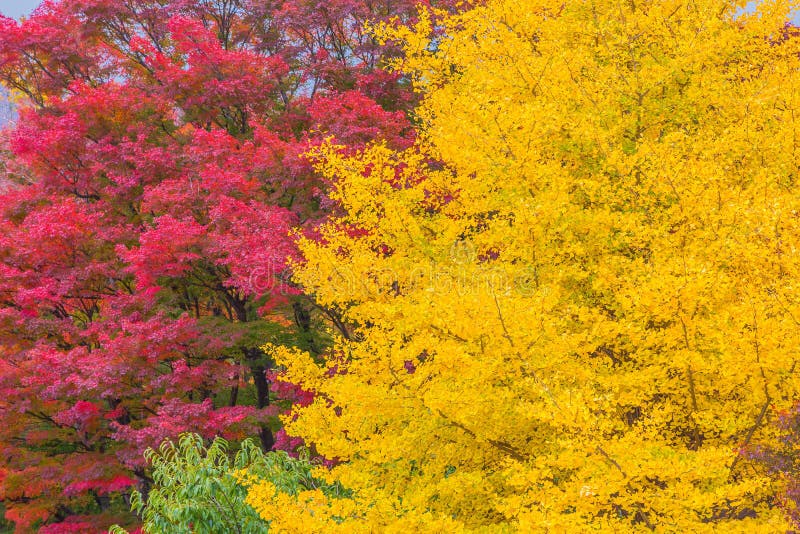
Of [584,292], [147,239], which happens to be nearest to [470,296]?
[584,292]

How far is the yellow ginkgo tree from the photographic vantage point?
445 cm

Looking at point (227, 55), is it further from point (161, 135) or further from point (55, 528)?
point (55, 528)

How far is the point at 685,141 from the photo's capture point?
6125 millimetres

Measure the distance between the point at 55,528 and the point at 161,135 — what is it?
30.4 feet

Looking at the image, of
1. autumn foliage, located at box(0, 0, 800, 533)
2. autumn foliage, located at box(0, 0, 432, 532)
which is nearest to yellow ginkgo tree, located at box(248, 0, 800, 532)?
autumn foliage, located at box(0, 0, 800, 533)

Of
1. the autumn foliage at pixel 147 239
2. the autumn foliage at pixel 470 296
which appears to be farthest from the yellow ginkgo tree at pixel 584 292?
the autumn foliage at pixel 147 239

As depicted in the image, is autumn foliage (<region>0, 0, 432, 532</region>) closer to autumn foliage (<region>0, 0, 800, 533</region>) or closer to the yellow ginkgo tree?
autumn foliage (<region>0, 0, 800, 533</region>)

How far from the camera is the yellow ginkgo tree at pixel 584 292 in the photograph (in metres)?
4.45

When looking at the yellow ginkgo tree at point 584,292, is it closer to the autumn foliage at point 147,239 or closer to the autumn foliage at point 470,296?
the autumn foliage at point 470,296

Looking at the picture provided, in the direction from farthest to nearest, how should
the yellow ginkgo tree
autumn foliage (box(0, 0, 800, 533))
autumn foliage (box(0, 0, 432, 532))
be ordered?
1. autumn foliage (box(0, 0, 432, 532))
2. autumn foliage (box(0, 0, 800, 533))
3. the yellow ginkgo tree

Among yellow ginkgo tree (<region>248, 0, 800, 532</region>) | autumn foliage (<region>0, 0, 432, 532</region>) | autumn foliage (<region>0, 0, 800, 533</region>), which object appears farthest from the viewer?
autumn foliage (<region>0, 0, 432, 532</region>)

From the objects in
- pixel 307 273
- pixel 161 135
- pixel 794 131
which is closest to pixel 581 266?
pixel 794 131

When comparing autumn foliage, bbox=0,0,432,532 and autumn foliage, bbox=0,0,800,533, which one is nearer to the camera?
autumn foliage, bbox=0,0,800,533

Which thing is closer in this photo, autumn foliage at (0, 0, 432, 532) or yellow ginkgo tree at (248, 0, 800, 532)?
yellow ginkgo tree at (248, 0, 800, 532)
